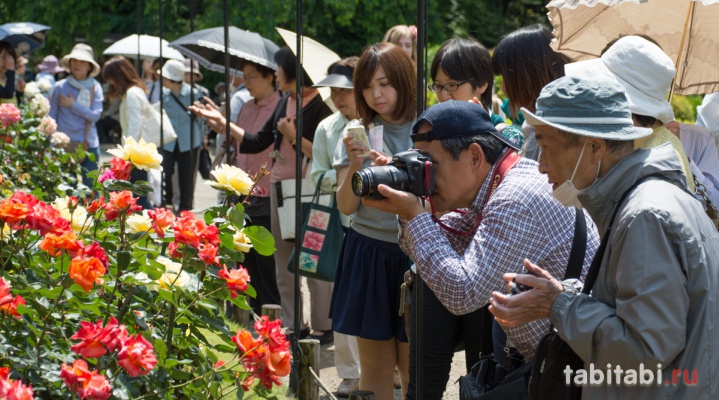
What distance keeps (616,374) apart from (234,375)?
100cm

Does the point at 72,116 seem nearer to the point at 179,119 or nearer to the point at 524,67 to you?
the point at 179,119

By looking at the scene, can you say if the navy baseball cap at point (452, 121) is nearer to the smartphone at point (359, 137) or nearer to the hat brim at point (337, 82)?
the smartphone at point (359, 137)

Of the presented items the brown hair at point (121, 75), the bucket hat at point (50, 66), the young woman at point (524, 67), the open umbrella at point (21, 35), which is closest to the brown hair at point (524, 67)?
the young woman at point (524, 67)

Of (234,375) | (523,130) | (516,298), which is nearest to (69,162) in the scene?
(523,130)

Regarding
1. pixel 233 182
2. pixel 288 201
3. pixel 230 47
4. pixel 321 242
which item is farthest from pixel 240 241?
pixel 230 47

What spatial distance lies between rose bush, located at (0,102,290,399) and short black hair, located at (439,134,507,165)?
0.60 meters

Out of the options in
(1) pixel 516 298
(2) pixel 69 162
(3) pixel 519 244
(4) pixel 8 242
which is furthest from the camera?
(2) pixel 69 162

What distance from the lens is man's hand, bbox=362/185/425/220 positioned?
2.67 m

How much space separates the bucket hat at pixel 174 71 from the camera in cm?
1028

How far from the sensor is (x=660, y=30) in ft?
14.2

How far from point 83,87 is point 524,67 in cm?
729

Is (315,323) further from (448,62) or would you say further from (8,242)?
(8,242)

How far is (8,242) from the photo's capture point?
2814mm

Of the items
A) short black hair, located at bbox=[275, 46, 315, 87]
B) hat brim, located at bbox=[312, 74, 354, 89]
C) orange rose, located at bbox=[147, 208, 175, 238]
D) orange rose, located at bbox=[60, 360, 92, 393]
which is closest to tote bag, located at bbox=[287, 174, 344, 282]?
hat brim, located at bbox=[312, 74, 354, 89]
